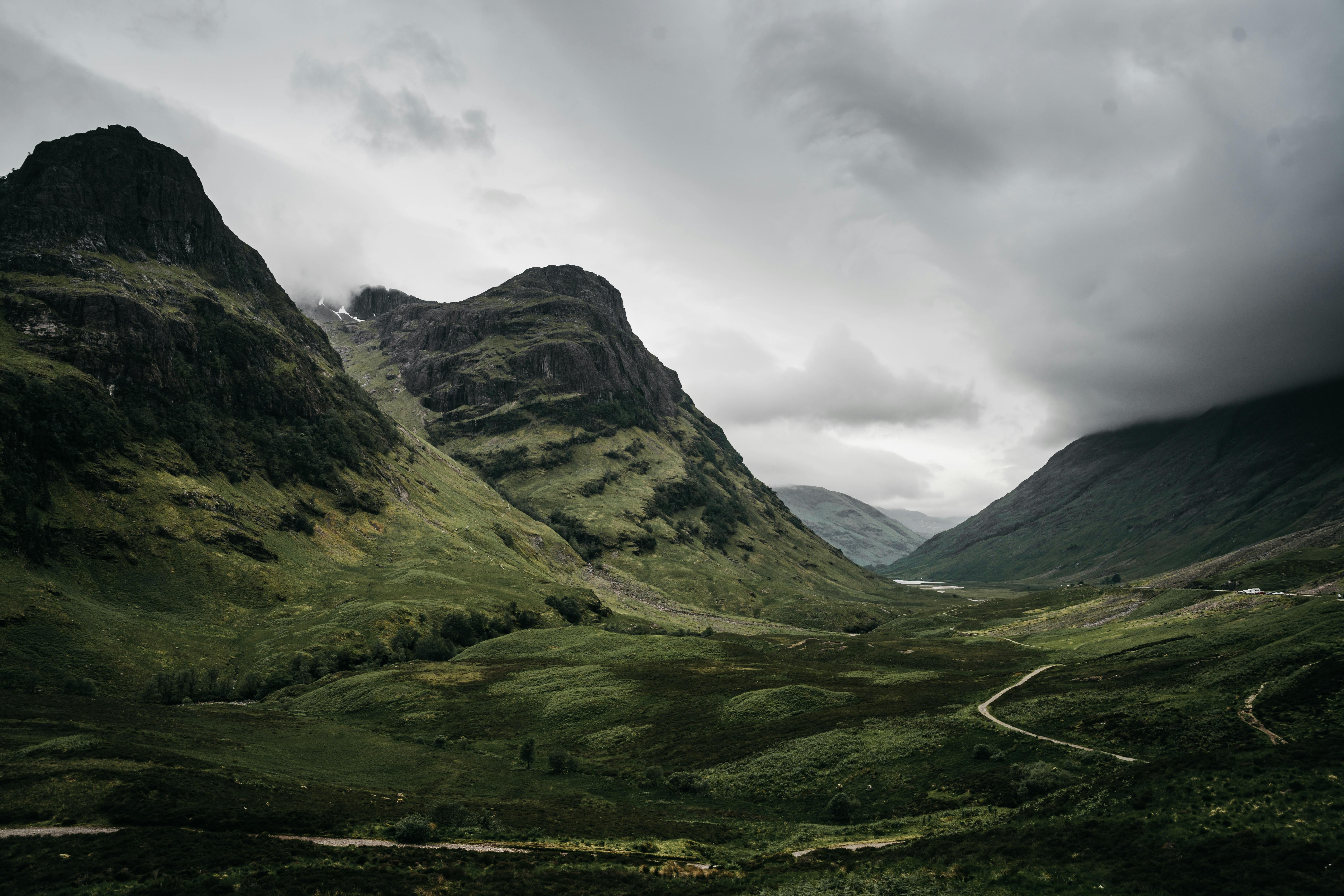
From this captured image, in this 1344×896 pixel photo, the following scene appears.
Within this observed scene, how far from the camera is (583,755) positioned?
81375 millimetres

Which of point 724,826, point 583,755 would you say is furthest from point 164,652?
point 724,826

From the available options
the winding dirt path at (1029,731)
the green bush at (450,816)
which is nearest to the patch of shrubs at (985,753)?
the winding dirt path at (1029,731)

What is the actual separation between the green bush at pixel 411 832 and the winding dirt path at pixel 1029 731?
55186 millimetres

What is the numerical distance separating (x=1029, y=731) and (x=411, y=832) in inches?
2324

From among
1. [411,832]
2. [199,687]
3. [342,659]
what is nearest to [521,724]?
[411,832]

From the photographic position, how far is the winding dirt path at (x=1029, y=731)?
5269cm

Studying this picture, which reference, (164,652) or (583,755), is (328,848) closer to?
(583,755)

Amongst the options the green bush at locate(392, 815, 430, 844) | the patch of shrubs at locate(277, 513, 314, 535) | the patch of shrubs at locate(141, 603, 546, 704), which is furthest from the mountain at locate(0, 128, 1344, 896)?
the patch of shrubs at locate(277, 513, 314, 535)

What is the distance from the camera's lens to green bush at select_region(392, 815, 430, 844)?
42.5 metres

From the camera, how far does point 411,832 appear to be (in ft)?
140

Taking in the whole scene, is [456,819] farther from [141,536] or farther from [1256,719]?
[141,536]

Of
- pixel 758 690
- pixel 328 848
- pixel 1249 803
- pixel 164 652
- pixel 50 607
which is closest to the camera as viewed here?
pixel 1249 803

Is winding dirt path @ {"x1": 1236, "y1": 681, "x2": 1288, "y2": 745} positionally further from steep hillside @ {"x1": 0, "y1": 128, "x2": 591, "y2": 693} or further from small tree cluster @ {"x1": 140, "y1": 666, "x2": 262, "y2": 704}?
steep hillside @ {"x1": 0, "y1": 128, "x2": 591, "y2": 693}

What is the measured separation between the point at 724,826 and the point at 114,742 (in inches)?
2131
